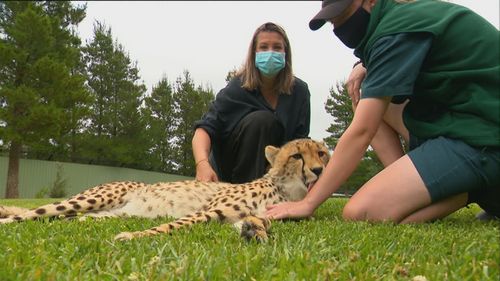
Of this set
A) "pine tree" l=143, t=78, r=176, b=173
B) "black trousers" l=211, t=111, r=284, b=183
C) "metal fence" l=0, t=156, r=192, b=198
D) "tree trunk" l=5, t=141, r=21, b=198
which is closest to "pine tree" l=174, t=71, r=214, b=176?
"pine tree" l=143, t=78, r=176, b=173

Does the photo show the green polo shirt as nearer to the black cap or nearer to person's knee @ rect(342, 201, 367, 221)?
the black cap

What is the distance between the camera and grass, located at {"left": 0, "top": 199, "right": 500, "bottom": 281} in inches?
52.4

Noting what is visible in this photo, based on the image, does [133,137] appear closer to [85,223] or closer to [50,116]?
[50,116]

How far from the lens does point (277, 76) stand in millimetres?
4348

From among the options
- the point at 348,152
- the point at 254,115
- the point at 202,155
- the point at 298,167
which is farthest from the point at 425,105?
the point at 202,155

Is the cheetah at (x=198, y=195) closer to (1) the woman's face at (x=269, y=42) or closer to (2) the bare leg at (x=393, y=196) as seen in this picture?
(2) the bare leg at (x=393, y=196)

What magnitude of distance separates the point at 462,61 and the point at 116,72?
2370 cm

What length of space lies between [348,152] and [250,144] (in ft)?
5.24

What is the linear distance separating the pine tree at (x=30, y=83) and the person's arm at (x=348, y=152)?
14.4 metres

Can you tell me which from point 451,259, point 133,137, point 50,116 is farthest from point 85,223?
point 133,137

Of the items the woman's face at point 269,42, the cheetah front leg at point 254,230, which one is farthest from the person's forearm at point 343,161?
the woman's face at point 269,42

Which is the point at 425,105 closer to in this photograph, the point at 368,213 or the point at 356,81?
the point at 368,213

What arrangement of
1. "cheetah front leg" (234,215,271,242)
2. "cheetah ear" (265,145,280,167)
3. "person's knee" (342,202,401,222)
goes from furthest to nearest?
"cheetah ear" (265,145,280,167), "person's knee" (342,202,401,222), "cheetah front leg" (234,215,271,242)

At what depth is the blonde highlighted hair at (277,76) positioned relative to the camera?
4.23 meters
